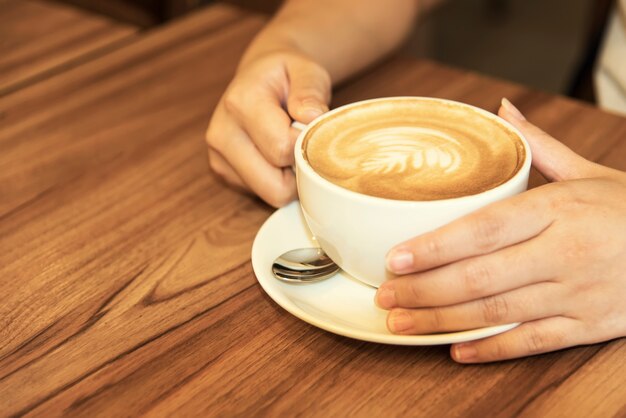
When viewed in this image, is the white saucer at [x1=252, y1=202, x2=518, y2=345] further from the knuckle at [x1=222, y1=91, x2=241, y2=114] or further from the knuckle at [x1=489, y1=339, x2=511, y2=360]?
the knuckle at [x1=222, y1=91, x2=241, y2=114]

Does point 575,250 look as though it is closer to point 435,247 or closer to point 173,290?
point 435,247

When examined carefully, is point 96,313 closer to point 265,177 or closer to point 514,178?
point 265,177

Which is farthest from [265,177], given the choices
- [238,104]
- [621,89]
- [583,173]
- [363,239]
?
[621,89]

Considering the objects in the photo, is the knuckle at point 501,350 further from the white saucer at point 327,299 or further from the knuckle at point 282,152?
the knuckle at point 282,152

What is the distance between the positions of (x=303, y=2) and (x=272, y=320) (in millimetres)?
602

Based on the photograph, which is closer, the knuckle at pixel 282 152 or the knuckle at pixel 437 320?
the knuckle at pixel 437 320

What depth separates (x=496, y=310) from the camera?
0.59 meters

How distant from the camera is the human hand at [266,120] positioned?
2.56 feet

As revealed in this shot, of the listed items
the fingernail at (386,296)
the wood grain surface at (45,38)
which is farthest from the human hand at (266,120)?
the wood grain surface at (45,38)

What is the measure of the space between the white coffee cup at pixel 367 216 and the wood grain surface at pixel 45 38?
62 centimetres

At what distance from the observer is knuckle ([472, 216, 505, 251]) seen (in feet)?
1.90

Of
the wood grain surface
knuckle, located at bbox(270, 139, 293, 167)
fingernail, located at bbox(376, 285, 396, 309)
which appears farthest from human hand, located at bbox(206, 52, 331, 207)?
the wood grain surface

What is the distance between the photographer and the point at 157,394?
585mm

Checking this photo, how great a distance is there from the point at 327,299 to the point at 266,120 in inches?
8.6
